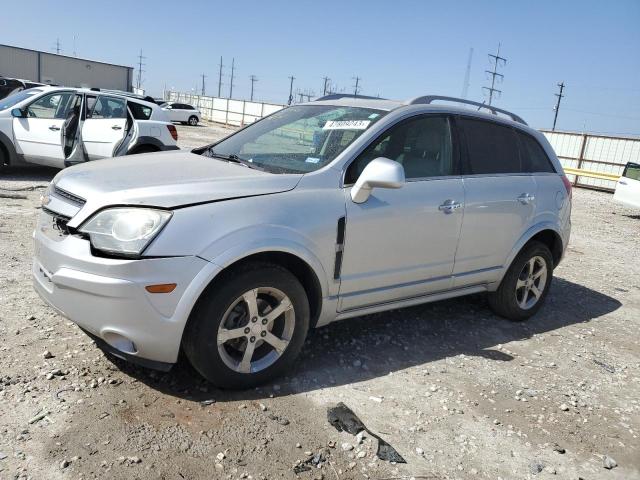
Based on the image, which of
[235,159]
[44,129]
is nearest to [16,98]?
[44,129]

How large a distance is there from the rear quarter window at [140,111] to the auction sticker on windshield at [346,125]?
6.61 metres

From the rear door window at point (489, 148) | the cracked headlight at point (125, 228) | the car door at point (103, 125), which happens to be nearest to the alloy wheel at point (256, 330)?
the cracked headlight at point (125, 228)

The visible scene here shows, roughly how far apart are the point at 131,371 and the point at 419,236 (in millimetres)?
2110

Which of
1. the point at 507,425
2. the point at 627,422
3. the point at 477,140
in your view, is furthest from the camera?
the point at 477,140

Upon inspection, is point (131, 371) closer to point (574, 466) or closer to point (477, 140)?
point (574, 466)

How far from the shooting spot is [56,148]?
9.22m

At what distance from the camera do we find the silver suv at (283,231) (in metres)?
2.89

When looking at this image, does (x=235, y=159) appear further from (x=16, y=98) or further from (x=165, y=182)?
(x=16, y=98)

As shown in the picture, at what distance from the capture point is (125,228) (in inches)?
113

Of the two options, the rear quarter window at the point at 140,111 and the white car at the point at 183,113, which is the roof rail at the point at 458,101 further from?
the white car at the point at 183,113

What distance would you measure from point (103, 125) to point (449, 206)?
7156 millimetres

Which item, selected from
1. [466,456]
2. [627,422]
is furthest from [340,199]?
[627,422]

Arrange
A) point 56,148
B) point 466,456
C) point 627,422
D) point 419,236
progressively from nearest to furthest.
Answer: point 466,456, point 627,422, point 419,236, point 56,148

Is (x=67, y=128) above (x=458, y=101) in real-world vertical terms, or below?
below
